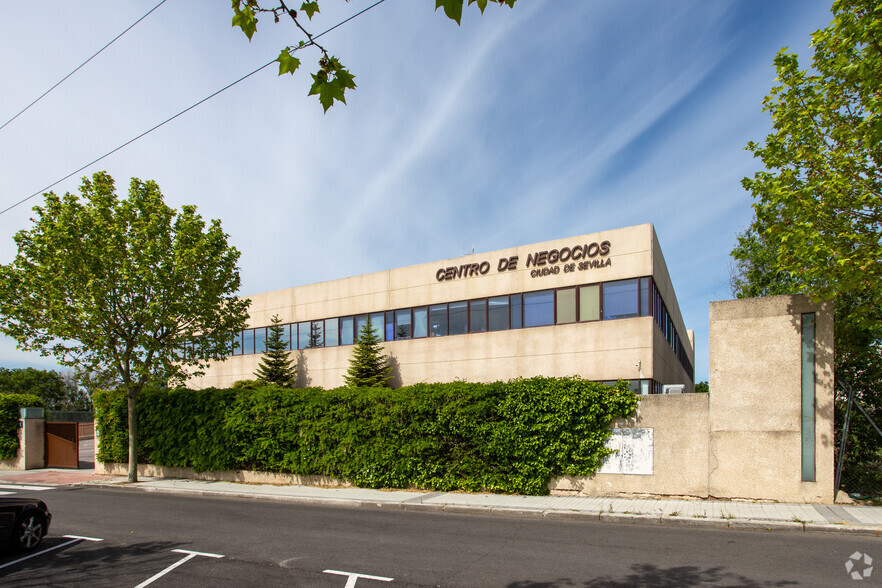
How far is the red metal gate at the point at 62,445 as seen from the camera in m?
23.4

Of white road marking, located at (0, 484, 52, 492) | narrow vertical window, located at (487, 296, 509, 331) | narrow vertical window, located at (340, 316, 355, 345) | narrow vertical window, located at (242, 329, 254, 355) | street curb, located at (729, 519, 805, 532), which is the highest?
narrow vertical window, located at (487, 296, 509, 331)

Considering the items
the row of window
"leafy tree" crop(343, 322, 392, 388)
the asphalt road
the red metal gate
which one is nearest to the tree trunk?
the row of window

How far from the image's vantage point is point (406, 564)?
25.1 ft

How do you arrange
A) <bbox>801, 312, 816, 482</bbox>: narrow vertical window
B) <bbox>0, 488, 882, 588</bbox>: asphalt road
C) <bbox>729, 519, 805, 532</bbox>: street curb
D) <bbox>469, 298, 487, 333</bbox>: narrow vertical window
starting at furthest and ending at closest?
<bbox>469, 298, 487, 333</bbox>: narrow vertical window → <bbox>801, 312, 816, 482</bbox>: narrow vertical window → <bbox>729, 519, 805, 532</bbox>: street curb → <bbox>0, 488, 882, 588</bbox>: asphalt road

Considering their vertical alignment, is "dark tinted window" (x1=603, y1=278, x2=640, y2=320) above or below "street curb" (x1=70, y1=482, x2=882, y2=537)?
above

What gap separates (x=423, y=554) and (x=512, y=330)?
1590 centimetres

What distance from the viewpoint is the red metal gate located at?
2339 cm

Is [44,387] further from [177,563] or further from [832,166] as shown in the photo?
[832,166]

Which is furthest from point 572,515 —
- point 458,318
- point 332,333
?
point 332,333

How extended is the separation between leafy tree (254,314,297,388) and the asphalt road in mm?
19666

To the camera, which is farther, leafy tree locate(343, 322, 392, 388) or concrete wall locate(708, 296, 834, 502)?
leafy tree locate(343, 322, 392, 388)

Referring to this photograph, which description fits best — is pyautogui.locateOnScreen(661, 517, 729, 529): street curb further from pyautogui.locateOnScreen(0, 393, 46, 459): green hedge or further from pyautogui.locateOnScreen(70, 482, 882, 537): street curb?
pyautogui.locateOnScreen(0, 393, 46, 459): green hedge

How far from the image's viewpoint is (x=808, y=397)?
11078 mm

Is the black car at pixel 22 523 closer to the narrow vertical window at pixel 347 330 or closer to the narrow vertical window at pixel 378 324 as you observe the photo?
the narrow vertical window at pixel 378 324
